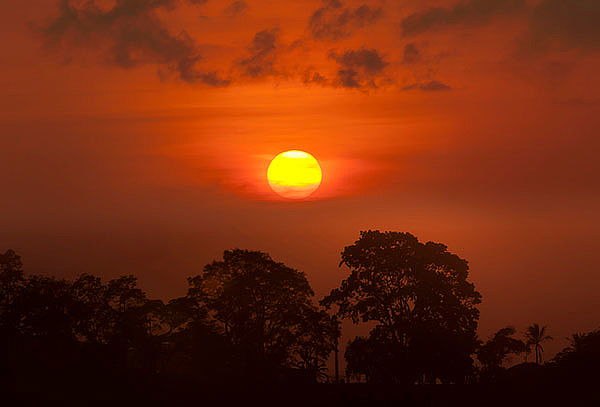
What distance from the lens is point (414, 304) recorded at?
2250 inches

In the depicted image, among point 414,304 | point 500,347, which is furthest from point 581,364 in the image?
point 500,347

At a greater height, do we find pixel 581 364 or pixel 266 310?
pixel 266 310

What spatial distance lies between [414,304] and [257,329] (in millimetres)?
16268

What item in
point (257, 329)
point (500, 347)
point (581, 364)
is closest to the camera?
point (581, 364)

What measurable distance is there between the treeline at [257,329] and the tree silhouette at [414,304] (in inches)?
3.2

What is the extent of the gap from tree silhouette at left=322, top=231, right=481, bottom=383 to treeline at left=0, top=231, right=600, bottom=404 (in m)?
0.08

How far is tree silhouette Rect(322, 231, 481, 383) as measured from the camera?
5441cm

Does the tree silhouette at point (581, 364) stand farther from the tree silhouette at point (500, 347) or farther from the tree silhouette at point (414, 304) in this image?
the tree silhouette at point (500, 347)

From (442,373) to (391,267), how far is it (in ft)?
29.7

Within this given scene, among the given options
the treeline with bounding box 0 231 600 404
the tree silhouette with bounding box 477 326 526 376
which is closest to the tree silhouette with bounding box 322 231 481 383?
the treeline with bounding box 0 231 600 404

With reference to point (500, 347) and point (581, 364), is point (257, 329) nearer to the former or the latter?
point (581, 364)

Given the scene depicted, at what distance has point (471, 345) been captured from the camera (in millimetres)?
55031

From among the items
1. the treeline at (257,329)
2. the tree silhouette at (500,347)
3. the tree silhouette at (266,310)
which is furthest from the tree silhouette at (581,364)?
the tree silhouette at (500,347)

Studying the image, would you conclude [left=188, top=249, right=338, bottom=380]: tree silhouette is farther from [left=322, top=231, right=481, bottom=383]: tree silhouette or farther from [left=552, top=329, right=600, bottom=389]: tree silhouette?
[left=552, top=329, right=600, bottom=389]: tree silhouette
